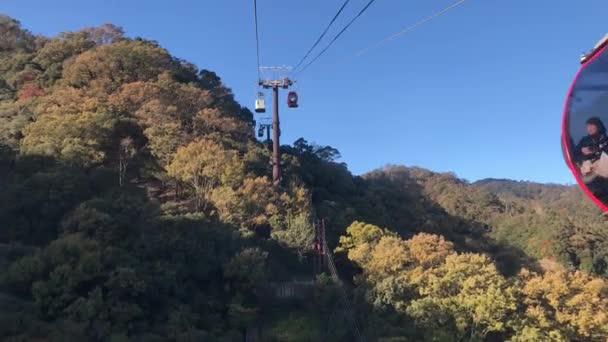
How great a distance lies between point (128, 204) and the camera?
69.7ft

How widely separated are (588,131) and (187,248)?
62.3 feet

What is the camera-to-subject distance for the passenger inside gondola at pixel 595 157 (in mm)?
3199

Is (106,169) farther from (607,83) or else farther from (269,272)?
(607,83)

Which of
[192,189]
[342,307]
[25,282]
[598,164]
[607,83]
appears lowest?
[342,307]

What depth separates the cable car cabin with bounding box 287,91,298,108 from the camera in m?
28.5

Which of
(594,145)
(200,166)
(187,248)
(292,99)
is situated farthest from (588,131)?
A: (292,99)

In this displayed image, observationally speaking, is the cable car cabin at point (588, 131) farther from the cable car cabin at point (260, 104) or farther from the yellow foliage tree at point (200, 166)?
the cable car cabin at point (260, 104)

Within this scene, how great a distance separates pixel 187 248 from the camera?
2105 centimetres

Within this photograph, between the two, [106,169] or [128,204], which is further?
[106,169]

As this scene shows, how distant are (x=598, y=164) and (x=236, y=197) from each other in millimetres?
22283

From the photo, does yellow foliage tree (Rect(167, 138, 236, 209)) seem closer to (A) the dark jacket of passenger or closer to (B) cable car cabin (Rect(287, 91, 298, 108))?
(B) cable car cabin (Rect(287, 91, 298, 108))

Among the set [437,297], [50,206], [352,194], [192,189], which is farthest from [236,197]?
[352,194]

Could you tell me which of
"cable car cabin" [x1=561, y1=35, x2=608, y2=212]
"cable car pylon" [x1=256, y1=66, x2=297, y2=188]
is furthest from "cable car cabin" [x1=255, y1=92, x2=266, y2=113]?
"cable car cabin" [x1=561, y1=35, x2=608, y2=212]

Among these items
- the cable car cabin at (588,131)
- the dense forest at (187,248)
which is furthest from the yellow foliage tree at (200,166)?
the cable car cabin at (588,131)
